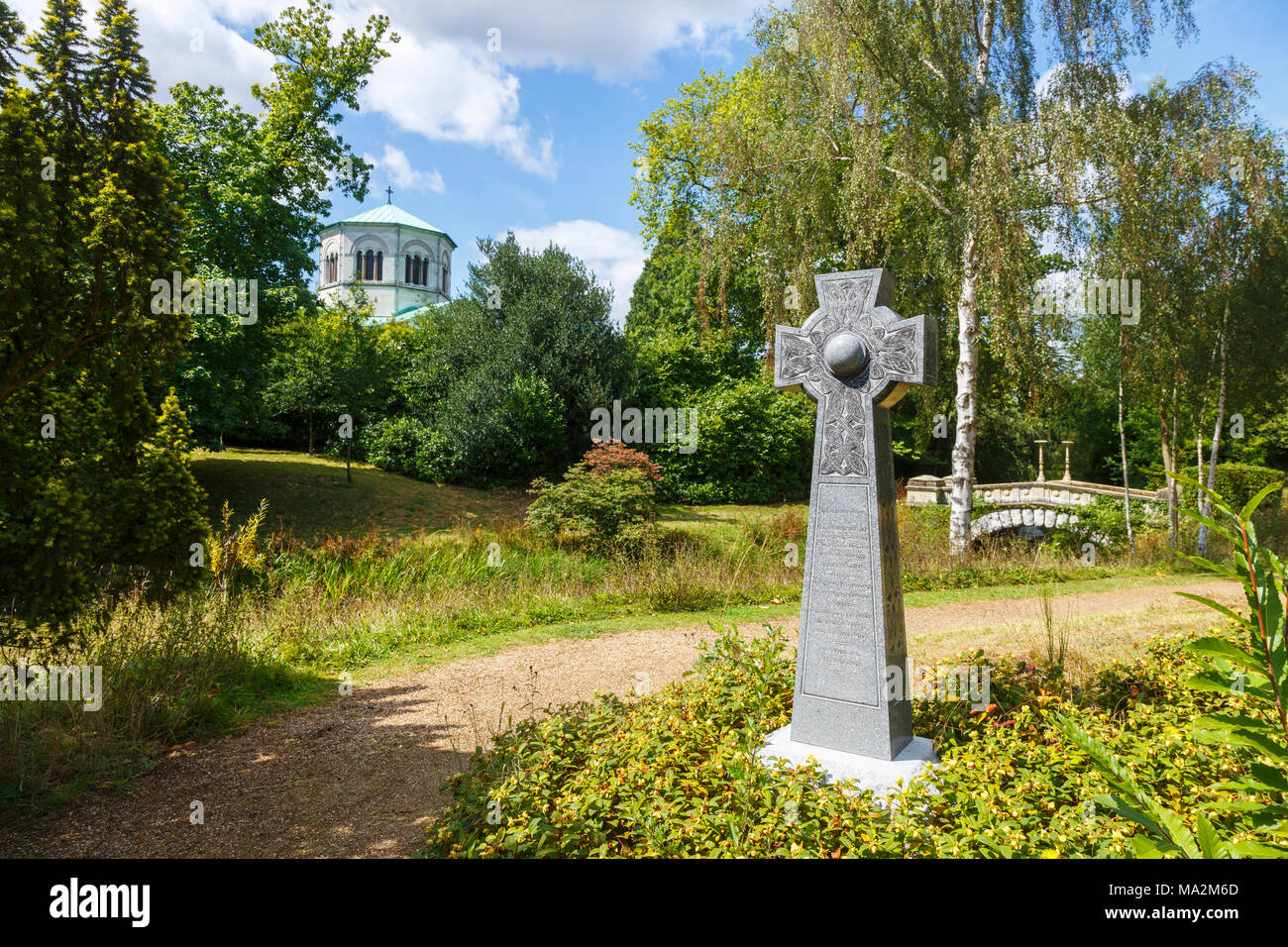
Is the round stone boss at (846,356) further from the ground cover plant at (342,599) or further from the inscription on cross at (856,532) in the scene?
the ground cover plant at (342,599)

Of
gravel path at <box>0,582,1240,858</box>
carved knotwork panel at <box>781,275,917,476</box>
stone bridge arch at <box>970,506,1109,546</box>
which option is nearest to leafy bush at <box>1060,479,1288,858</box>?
carved knotwork panel at <box>781,275,917,476</box>

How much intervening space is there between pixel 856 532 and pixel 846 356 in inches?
43.6

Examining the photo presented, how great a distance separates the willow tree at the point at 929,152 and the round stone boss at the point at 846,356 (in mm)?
7734

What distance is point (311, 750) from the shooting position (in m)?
5.16

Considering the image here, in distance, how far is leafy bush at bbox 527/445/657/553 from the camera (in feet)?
41.5

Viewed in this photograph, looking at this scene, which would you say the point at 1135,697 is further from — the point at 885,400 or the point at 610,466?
the point at 610,466

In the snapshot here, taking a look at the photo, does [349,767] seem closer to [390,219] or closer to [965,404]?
[965,404]

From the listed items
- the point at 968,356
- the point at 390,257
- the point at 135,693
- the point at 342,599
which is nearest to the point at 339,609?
A: the point at 342,599

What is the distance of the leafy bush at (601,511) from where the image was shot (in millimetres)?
12656

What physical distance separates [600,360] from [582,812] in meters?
18.7

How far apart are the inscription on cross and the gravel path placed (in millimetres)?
2466

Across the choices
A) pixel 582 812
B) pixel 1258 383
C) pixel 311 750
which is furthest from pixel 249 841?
pixel 1258 383

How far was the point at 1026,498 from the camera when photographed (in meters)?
19.8

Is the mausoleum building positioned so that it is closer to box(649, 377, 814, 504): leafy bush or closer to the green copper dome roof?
the green copper dome roof
